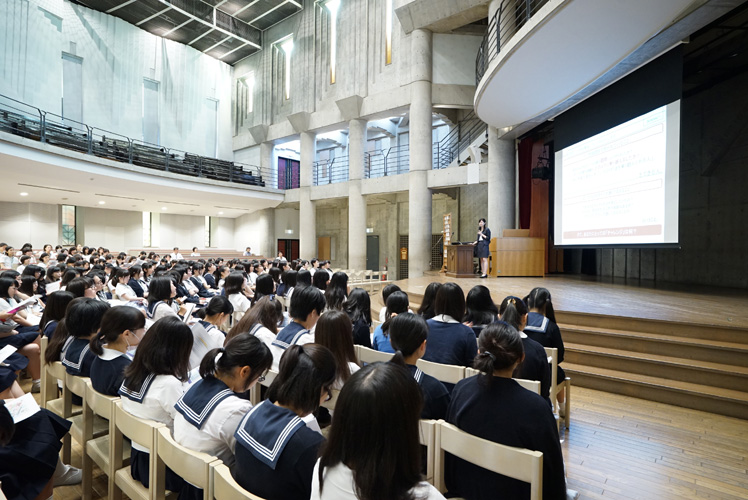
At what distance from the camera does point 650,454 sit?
2607 millimetres

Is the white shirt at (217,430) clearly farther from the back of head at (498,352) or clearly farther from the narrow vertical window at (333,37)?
the narrow vertical window at (333,37)

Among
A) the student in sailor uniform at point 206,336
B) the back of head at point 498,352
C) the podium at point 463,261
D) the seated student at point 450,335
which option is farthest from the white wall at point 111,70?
the back of head at point 498,352

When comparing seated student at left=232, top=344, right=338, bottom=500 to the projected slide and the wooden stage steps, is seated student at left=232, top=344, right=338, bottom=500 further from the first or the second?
the projected slide

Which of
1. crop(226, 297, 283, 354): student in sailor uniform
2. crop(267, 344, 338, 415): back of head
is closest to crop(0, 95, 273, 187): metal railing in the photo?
crop(226, 297, 283, 354): student in sailor uniform

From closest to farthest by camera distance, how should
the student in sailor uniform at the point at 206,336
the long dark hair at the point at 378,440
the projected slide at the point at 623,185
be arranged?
the long dark hair at the point at 378,440
the student in sailor uniform at the point at 206,336
the projected slide at the point at 623,185

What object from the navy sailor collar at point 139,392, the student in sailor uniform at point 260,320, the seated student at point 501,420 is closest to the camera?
the seated student at point 501,420

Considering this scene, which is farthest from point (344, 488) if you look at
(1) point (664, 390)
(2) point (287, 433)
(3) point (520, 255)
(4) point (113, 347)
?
(3) point (520, 255)

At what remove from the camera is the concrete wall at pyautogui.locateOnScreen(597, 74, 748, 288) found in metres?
7.03

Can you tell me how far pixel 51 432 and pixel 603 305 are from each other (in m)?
5.45

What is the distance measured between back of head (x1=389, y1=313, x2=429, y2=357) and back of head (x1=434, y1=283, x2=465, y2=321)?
2.16ft

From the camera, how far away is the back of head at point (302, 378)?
1.30 metres

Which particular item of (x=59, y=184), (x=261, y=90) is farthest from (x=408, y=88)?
(x=59, y=184)

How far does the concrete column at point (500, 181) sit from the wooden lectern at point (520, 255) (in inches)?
49.3

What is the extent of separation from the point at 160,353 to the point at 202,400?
1.48ft
